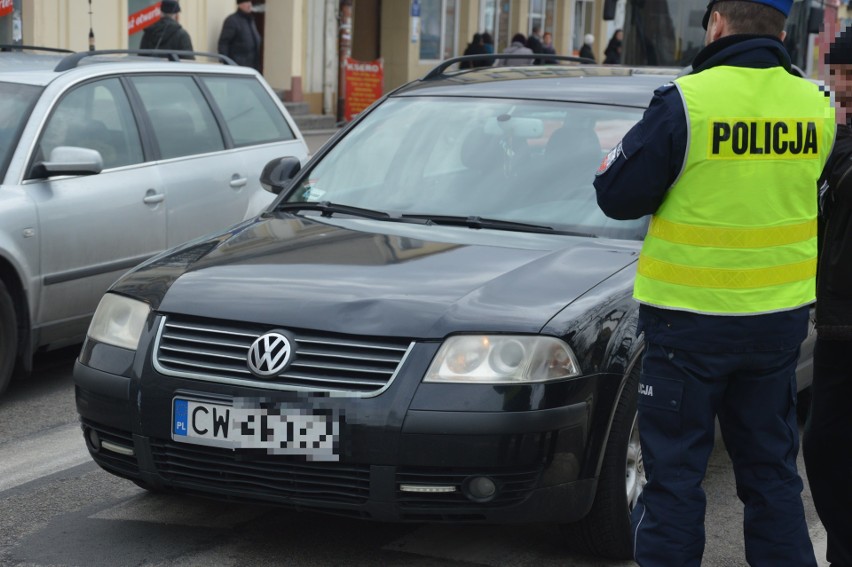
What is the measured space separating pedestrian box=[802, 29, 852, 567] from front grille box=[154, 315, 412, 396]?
122cm

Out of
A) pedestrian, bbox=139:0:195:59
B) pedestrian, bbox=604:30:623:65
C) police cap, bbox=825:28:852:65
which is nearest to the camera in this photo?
police cap, bbox=825:28:852:65

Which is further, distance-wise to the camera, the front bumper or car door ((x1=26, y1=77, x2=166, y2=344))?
car door ((x1=26, y1=77, x2=166, y2=344))

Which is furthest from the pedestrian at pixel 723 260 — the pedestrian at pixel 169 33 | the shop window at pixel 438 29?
the shop window at pixel 438 29

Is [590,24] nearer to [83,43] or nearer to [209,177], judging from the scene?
[83,43]

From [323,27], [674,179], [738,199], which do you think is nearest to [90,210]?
[674,179]

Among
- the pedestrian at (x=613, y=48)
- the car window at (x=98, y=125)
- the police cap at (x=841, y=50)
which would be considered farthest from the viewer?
the pedestrian at (x=613, y=48)

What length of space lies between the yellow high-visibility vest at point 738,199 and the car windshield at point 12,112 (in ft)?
12.8

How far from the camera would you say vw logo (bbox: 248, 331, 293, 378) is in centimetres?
399

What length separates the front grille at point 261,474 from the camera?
3963mm

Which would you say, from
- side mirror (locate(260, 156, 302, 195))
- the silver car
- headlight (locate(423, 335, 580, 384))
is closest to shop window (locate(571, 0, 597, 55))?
the silver car

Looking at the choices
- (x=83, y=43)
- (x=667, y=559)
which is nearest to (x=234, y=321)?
(x=667, y=559)

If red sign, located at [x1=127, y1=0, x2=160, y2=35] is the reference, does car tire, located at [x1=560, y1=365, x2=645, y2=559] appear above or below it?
below

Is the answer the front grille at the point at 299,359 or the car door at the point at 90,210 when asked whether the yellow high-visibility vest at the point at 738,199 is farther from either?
the car door at the point at 90,210

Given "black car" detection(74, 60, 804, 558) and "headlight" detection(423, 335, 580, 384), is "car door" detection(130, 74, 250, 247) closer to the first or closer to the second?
"black car" detection(74, 60, 804, 558)
